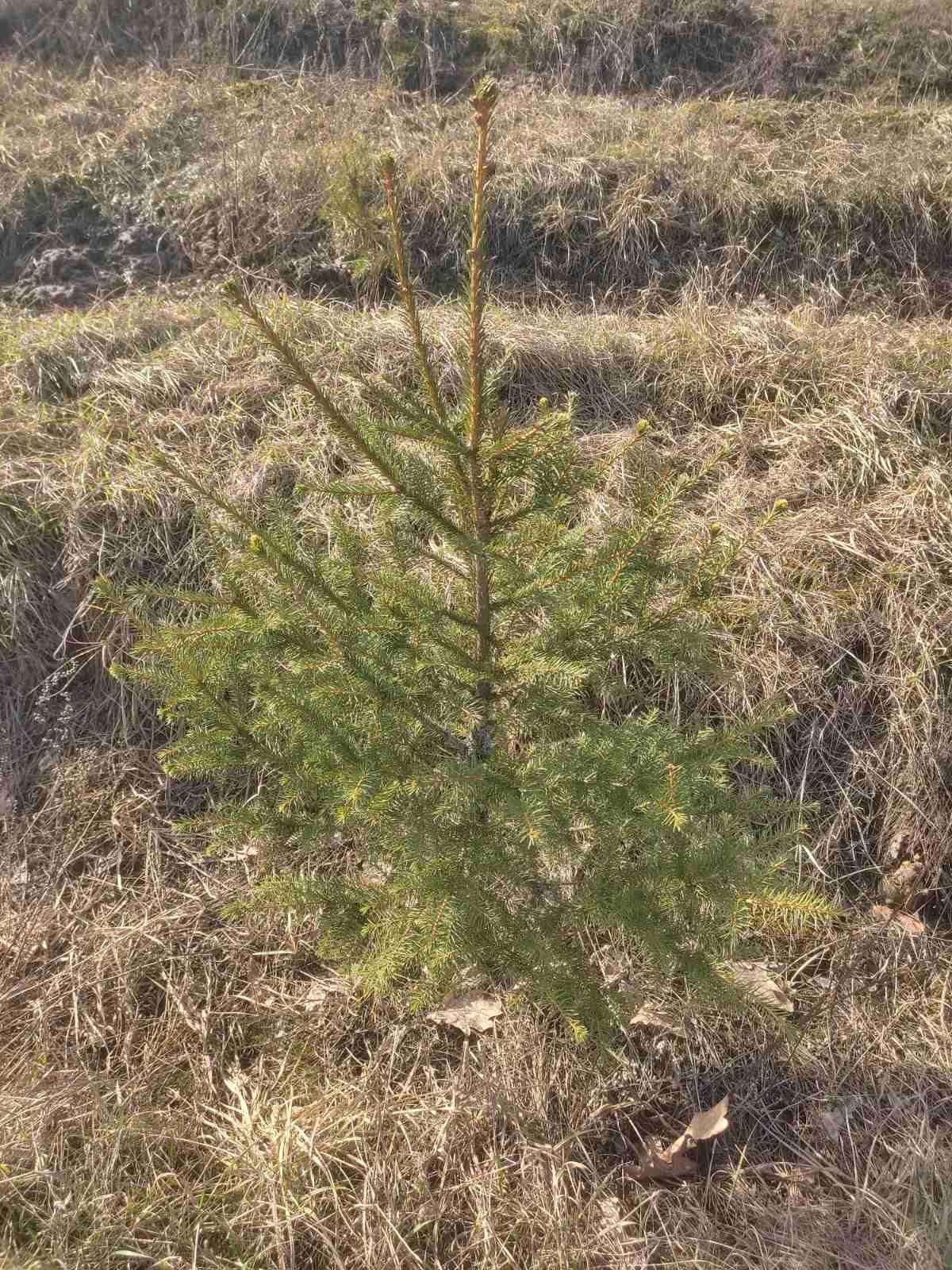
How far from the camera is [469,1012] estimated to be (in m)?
2.24

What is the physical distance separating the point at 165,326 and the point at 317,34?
11.4 feet

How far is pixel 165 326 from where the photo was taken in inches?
144

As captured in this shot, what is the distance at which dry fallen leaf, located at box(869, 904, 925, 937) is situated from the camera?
240 cm

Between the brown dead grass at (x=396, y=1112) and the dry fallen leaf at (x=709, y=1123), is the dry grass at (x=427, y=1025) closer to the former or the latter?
the brown dead grass at (x=396, y=1112)

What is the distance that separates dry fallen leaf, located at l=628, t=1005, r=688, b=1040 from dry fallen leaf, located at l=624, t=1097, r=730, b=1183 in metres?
0.25

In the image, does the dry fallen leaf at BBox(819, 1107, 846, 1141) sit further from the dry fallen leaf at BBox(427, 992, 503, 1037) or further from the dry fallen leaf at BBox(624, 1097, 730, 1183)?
the dry fallen leaf at BBox(427, 992, 503, 1037)

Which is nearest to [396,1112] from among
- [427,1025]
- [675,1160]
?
[427,1025]

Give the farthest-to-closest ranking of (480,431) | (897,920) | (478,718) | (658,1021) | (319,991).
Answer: (897,920) → (319,991) → (658,1021) → (478,718) → (480,431)

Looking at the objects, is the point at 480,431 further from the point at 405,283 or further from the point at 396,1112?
the point at 396,1112

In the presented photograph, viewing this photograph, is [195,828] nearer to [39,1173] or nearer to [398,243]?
[39,1173]

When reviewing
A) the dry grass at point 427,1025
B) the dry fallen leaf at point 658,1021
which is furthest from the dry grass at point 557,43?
the dry fallen leaf at point 658,1021

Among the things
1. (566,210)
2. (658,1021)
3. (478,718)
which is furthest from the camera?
(566,210)

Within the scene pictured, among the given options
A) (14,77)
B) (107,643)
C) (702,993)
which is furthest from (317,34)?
(702,993)

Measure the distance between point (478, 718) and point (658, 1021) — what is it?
107 cm
